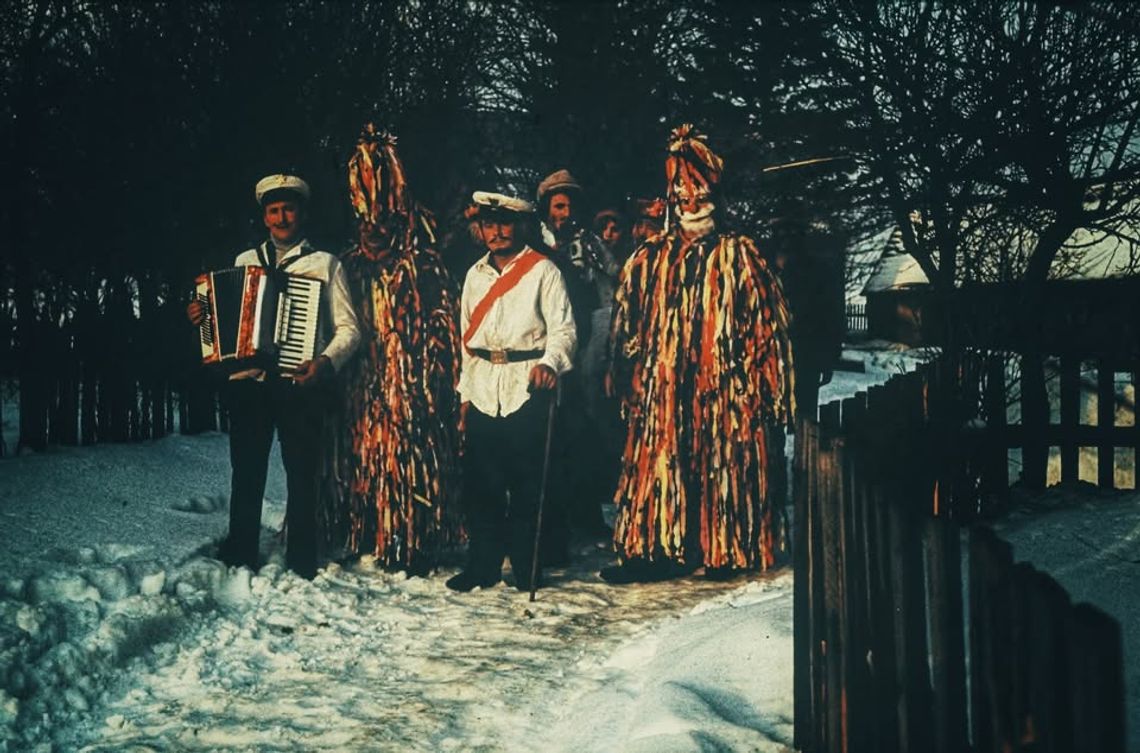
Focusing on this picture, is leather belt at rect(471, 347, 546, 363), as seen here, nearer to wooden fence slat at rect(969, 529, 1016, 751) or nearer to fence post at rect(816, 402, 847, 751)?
fence post at rect(816, 402, 847, 751)

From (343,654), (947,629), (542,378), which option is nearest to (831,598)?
(947,629)

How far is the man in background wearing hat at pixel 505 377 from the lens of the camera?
18.7 ft

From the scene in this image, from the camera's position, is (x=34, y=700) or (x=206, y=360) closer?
(x=34, y=700)

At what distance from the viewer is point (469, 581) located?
5.73m

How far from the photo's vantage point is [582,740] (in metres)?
3.50

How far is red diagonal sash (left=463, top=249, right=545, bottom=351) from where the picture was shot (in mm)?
5734

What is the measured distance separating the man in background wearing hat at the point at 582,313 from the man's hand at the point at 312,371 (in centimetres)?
162

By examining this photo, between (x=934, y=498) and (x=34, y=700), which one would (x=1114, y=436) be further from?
(x=34, y=700)

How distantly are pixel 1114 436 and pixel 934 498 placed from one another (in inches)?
70.5

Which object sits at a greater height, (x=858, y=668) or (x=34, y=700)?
(x=858, y=668)

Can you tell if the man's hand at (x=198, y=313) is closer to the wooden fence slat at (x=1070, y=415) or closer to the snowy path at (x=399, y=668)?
the snowy path at (x=399, y=668)

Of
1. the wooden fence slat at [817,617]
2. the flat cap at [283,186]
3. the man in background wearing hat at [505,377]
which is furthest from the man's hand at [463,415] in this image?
the wooden fence slat at [817,617]

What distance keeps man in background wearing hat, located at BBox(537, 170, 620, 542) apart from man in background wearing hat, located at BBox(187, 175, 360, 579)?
153 centimetres

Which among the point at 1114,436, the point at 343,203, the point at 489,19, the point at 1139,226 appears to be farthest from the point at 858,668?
the point at 489,19
